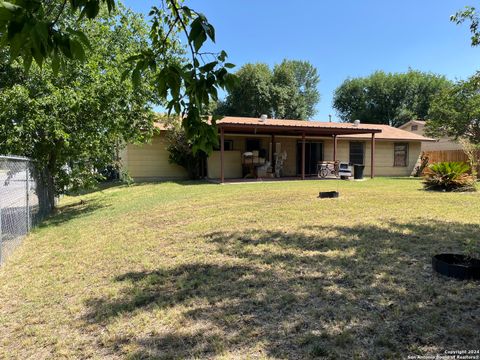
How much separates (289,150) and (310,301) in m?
17.3

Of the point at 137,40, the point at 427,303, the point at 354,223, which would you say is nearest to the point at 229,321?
the point at 427,303

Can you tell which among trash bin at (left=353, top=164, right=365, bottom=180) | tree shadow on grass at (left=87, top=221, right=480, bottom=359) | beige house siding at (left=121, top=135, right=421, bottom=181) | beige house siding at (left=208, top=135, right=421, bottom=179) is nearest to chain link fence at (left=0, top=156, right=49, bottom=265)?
tree shadow on grass at (left=87, top=221, right=480, bottom=359)

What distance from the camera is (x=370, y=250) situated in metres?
4.79

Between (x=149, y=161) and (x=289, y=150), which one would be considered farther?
(x=289, y=150)

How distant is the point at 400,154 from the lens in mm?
21922

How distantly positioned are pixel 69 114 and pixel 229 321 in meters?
7.62

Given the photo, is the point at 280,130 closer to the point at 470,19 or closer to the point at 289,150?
the point at 289,150

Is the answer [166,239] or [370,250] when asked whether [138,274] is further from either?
[370,250]

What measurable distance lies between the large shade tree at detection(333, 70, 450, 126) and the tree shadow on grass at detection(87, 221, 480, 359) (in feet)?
131

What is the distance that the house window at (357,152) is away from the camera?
21.2 metres

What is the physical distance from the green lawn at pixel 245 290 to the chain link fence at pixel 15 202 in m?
0.30

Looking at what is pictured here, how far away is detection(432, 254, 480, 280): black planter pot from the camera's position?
12.0 ft

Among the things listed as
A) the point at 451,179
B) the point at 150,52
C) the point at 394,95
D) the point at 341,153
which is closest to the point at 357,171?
the point at 341,153

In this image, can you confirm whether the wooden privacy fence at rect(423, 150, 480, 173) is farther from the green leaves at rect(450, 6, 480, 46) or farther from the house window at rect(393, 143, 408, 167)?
the green leaves at rect(450, 6, 480, 46)
